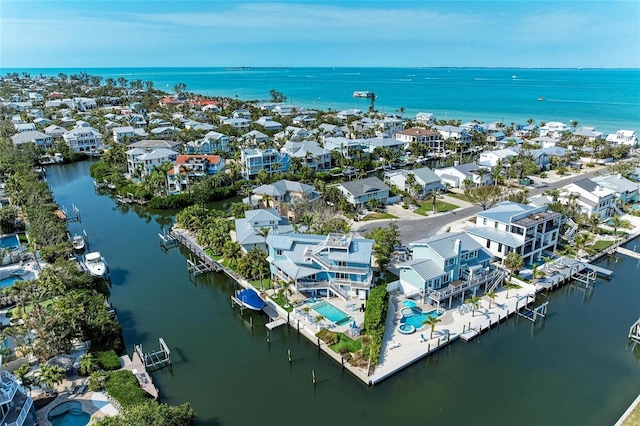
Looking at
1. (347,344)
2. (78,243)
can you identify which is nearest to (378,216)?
(347,344)

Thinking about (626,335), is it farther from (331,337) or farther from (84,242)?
(84,242)

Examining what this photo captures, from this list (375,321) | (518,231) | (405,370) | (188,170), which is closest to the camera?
(405,370)

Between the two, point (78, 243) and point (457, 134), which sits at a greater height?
point (457, 134)

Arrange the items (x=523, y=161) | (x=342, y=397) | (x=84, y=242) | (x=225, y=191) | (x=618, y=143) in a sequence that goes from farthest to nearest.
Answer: (x=618, y=143)
(x=523, y=161)
(x=225, y=191)
(x=84, y=242)
(x=342, y=397)

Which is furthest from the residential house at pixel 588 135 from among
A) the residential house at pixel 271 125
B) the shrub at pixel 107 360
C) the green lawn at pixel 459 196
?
the shrub at pixel 107 360

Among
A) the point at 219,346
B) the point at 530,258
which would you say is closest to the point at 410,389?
the point at 219,346

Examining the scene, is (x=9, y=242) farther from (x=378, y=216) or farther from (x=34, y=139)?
(x=34, y=139)

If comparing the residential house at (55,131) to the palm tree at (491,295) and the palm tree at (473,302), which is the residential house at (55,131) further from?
the palm tree at (491,295)

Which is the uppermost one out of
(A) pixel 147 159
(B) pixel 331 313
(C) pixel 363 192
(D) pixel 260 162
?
(A) pixel 147 159
